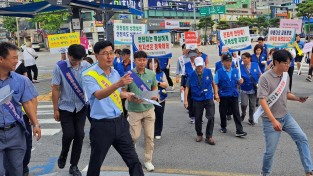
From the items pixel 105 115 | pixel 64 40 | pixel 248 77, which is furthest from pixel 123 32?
pixel 105 115

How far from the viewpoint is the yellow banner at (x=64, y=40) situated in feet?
30.7

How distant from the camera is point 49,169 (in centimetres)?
534

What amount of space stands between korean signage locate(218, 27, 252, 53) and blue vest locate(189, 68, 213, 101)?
3.20m

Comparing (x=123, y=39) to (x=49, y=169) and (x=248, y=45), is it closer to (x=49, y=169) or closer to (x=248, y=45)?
(x=248, y=45)

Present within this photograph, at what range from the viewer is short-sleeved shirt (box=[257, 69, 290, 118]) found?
4.33 meters

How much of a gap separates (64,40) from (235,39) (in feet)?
15.3

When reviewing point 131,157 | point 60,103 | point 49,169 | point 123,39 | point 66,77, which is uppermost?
point 123,39

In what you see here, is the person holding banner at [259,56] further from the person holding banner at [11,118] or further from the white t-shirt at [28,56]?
the white t-shirt at [28,56]

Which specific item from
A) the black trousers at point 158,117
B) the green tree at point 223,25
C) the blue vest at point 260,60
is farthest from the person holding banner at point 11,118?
the green tree at point 223,25

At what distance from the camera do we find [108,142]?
12.2 ft

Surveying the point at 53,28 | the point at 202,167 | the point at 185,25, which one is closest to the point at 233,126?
the point at 202,167

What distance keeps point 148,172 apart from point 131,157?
4.35ft

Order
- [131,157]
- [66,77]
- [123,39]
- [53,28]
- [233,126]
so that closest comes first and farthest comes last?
[131,157]
[66,77]
[233,126]
[123,39]
[53,28]

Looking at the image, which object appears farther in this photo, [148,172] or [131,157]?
[148,172]
